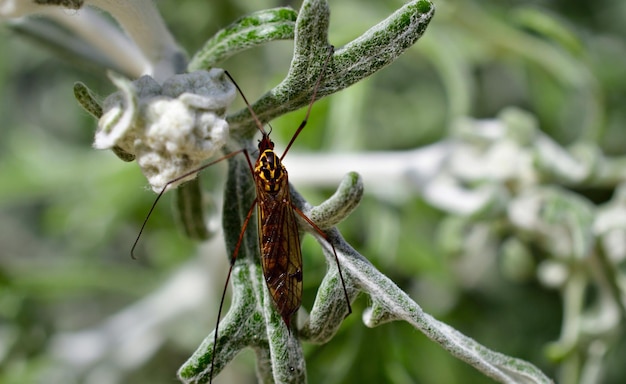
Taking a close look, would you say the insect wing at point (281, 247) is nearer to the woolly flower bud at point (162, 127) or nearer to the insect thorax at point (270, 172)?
the insect thorax at point (270, 172)

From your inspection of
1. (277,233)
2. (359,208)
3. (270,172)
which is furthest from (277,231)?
(359,208)

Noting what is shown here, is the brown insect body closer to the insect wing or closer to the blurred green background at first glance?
the insect wing

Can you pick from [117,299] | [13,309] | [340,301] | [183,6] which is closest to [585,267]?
[340,301]

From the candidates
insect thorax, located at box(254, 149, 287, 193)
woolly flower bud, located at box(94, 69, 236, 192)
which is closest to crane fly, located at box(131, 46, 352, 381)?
insect thorax, located at box(254, 149, 287, 193)

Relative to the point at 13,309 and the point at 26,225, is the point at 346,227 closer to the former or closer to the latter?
the point at 13,309

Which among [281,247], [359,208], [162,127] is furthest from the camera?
[359,208]

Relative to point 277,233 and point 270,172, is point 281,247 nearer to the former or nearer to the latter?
point 277,233
